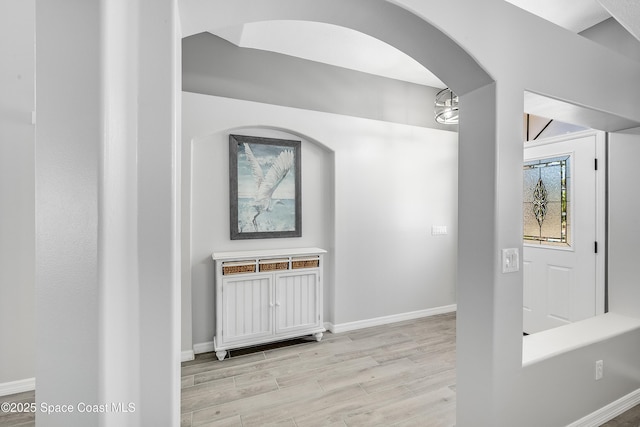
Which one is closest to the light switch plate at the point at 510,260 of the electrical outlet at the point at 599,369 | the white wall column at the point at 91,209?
the electrical outlet at the point at 599,369

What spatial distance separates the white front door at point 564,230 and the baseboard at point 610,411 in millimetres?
736

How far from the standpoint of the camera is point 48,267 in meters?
0.67

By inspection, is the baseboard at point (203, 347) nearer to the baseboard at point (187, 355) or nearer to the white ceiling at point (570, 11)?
the baseboard at point (187, 355)

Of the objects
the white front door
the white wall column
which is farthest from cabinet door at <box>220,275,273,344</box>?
the white front door

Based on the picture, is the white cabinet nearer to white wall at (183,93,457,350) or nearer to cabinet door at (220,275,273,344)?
cabinet door at (220,275,273,344)

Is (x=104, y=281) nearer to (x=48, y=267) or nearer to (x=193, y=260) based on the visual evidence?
(x=48, y=267)

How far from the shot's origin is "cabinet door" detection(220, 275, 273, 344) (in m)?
2.72

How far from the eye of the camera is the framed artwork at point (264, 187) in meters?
2.98

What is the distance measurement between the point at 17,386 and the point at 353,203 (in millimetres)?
3239

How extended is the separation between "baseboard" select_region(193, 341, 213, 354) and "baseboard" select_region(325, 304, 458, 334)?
124 cm

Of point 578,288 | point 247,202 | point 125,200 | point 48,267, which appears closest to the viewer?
point 48,267

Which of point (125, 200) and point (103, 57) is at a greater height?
point (103, 57)

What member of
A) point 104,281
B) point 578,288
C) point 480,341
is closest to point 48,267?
point 104,281

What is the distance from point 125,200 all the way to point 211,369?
2.25m
